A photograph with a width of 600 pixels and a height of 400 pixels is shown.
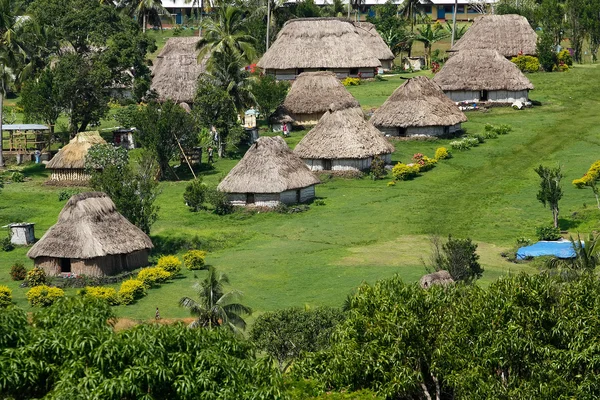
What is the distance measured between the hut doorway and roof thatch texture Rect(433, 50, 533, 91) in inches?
1555

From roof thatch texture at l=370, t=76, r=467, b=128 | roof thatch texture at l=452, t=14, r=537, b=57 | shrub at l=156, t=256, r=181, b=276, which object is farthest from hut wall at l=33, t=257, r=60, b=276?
roof thatch texture at l=452, t=14, r=537, b=57

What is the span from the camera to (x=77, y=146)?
74.3m

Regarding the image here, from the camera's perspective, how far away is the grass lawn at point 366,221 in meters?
54.9

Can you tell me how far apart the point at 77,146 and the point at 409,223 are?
2118 centimetres

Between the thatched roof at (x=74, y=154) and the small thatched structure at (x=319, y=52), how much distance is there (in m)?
28.0

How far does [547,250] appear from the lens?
56688 millimetres

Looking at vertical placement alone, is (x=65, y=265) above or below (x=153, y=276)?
below

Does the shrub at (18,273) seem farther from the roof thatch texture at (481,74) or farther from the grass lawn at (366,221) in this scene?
the roof thatch texture at (481,74)

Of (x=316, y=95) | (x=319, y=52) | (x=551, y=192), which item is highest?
(x=319, y=52)

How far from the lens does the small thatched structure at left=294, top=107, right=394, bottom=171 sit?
7475 centimetres

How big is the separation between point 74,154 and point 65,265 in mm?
16927

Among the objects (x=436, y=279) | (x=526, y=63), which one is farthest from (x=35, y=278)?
(x=526, y=63)

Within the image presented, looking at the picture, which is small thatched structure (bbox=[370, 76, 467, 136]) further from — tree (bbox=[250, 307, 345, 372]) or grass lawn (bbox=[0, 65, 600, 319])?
tree (bbox=[250, 307, 345, 372])

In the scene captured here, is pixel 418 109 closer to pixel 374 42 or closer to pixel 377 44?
pixel 374 42
